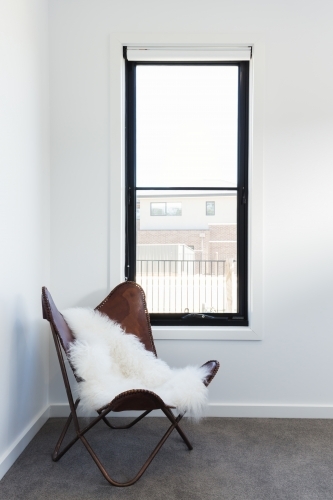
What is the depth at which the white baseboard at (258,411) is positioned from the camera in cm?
330

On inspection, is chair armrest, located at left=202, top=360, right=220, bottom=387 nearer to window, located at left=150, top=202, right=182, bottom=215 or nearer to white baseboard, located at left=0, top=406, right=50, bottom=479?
white baseboard, located at left=0, top=406, right=50, bottom=479

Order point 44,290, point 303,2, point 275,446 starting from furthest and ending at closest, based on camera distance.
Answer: point 303,2
point 275,446
point 44,290

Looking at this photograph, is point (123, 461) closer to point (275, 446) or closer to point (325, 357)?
point (275, 446)

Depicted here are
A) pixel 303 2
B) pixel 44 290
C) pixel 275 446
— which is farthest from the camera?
pixel 303 2

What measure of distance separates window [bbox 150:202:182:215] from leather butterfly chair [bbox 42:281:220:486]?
0.61 metres

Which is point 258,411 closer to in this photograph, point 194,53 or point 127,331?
point 127,331

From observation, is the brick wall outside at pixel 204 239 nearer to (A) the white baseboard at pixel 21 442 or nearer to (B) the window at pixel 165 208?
(B) the window at pixel 165 208

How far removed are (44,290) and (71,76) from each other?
1.58 m

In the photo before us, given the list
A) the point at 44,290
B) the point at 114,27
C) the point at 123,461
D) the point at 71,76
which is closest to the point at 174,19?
the point at 114,27

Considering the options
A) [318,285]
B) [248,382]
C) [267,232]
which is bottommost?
[248,382]

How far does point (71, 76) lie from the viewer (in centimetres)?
332

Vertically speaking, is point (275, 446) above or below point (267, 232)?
below

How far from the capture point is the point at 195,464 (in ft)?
8.47

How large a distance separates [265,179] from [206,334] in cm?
111
